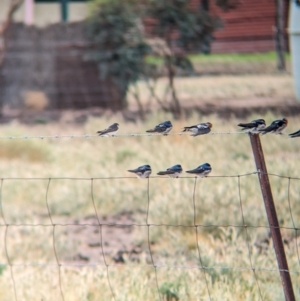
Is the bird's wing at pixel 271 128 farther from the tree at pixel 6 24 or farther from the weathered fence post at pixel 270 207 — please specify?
the tree at pixel 6 24

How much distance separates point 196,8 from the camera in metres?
16.6

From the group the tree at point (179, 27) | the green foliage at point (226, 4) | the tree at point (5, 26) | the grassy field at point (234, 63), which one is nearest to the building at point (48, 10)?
the grassy field at point (234, 63)

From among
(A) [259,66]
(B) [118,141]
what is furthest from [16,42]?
(A) [259,66]

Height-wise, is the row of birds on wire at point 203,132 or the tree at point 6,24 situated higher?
the row of birds on wire at point 203,132

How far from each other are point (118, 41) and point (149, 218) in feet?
28.3

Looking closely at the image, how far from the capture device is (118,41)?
16641 millimetres

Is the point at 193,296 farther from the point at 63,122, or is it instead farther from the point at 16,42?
the point at 16,42

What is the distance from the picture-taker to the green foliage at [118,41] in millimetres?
16453

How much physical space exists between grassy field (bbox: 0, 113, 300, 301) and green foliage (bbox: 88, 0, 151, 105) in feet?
8.69

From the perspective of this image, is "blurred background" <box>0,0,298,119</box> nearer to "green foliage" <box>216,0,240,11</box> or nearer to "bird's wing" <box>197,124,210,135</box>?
"green foliage" <box>216,0,240,11</box>

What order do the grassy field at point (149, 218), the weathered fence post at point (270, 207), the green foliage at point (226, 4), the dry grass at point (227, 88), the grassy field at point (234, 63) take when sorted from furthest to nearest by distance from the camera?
the grassy field at point (234, 63)
the dry grass at point (227, 88)
the green foliage at point (226, 4)
the grassy field at point (149, 218)
the weathered fence post at point (270, 207)

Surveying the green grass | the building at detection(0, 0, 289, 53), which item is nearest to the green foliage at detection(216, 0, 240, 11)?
the green grass

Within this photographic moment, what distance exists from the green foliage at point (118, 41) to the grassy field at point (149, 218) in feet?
8.69

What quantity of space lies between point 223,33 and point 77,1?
4.74m
